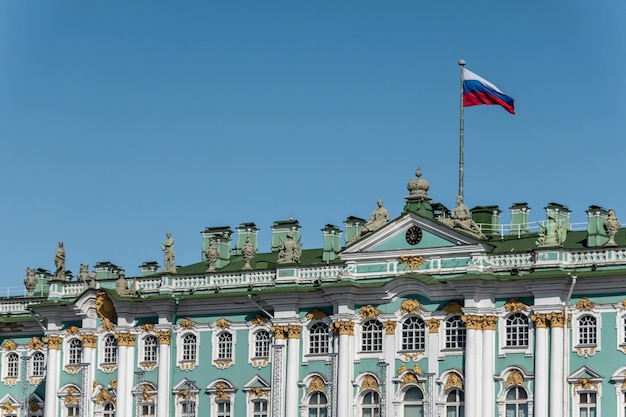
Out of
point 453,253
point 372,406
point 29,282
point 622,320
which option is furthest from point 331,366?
point 29,282

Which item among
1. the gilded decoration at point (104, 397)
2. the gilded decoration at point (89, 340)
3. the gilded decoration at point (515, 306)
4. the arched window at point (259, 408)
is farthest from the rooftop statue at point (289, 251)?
the gilded decoration at point (515, 306)

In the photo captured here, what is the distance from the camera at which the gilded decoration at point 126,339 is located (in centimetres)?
10669

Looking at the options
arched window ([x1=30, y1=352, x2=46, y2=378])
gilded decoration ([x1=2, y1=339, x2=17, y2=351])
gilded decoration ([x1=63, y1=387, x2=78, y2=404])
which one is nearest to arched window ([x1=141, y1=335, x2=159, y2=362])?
gilded decoration ([x1=63, y1=387, x2=78, y2=404])

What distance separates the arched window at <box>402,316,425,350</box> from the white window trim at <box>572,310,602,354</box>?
8470mm

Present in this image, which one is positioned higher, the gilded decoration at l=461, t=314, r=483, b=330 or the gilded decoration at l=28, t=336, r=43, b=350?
the gilded decoration at l=28, t=336, r=43, b=350

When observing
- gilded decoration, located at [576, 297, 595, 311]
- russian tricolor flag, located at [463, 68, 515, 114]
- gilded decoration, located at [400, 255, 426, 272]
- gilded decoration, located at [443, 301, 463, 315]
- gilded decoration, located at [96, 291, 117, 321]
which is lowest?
gilded decoration, located at [576, 297, 595, 311]

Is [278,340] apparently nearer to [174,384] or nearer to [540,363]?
[174,384]

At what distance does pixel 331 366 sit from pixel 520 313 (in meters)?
11.3

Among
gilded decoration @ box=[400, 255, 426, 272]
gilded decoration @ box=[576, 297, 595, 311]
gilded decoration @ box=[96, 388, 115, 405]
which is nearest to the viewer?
gilded decoration @ box=[576, 297, 595, 311]

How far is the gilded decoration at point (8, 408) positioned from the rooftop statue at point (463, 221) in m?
31.9

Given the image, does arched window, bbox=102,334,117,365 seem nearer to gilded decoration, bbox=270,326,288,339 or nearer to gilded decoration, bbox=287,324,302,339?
gilded decoration, bbox=270,326,288,339

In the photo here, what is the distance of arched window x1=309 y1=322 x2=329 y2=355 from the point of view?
10025 cm

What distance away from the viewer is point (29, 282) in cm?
11669

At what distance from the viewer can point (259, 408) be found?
102062mm
